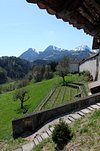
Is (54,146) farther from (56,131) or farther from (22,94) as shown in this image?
(22,94)

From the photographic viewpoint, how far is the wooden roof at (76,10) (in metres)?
3.31

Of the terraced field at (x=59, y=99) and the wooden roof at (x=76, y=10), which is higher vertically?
the wooden roof at (x=76, y=10)

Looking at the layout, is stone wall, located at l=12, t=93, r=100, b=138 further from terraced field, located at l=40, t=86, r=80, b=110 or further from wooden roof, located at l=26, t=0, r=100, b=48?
wooden roof, located at l=26, t=0, r=100, b=48

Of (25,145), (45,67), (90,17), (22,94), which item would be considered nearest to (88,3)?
(90,17)

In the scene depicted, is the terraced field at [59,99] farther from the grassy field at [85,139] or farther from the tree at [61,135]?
the tree at [61,135]

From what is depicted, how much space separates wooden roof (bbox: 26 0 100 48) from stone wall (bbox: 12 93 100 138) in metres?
14.9

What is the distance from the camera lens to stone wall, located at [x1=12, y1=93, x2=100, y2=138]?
18.7 metres

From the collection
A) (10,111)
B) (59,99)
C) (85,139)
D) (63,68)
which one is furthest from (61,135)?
(63,68)

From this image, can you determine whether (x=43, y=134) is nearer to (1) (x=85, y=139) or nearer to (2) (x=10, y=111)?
(1) (x=85, y=139)

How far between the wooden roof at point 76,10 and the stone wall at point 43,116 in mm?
14916

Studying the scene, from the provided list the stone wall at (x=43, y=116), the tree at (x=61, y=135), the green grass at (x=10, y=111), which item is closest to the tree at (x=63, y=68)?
the green grass at (x=10, y=111)

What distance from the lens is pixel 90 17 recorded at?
3.85 meters

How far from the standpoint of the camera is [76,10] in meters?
3.60

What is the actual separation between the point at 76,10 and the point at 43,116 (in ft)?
52.3
